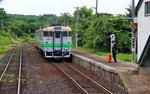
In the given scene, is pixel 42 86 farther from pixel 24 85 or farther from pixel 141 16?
pixel 141 16

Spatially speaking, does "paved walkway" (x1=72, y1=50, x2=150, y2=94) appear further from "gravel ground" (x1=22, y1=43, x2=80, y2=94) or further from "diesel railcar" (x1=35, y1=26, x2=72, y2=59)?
"diesel railcar" (x1=35, y1=26, x2=72, y2=59)

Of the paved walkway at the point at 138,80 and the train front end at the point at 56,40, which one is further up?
the train front end at the point at 56,40

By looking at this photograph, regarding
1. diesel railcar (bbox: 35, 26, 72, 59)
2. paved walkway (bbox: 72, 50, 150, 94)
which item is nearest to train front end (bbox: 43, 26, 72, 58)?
diesel railcar (bbox: 35, 26, 72, 59)

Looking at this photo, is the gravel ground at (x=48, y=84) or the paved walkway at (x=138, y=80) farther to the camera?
the gravel ground at (x=48, y=84)

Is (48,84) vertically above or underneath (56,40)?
underneath

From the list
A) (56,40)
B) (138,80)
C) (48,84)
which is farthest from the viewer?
(56,40)

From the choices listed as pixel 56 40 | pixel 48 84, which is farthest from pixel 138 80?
pixel 56 40

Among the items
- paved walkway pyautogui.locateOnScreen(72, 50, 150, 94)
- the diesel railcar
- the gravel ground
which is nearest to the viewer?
→ paved walkway pyautogui.locateOnScreen(72, 50, 150, 94)

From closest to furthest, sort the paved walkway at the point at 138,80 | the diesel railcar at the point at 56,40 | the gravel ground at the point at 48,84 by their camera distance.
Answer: the paved walkway at the point at 138,80
the gravel ground at the point at 48,84
the diesel railcar at the point at 56,40

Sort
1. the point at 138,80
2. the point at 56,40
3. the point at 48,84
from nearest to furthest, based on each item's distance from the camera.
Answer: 1. the point at 138,80
2. the point at 48,84
3. the point at 56,40

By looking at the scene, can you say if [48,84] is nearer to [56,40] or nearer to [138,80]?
[138,80]

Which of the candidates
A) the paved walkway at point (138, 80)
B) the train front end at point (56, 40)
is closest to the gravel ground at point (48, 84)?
the paved walkway at point (138, 80)

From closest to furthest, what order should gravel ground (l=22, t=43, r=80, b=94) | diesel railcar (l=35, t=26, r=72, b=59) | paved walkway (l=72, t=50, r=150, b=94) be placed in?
1. paved walkway (l=72, t=50, r=150, b=94)
2. gravel ground (l=22, t=43, r=80, b=94)
3. diesel railcar (l=35, t=26, r=72, b=59)

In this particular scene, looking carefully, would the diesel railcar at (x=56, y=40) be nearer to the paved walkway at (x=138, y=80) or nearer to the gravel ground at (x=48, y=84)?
the gravel ground at (x=48, y=84)
